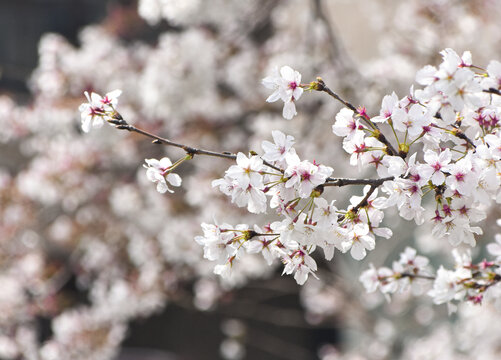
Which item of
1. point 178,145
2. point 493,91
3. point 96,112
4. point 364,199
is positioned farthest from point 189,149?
point 493,91

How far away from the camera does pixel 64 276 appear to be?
575 cm

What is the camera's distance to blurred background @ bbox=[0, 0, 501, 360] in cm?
423

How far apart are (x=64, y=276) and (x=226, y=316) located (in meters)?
1.93

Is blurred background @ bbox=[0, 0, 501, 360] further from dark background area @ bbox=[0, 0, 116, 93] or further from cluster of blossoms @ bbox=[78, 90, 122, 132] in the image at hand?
cluster of blossoms @ bbox=[78, 90, 122, 132]

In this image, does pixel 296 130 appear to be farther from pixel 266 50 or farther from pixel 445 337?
pixel 445 337

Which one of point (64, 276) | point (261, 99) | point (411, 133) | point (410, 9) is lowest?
point (411, 133)

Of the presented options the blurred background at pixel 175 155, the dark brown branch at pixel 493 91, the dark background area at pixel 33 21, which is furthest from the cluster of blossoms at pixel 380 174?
the dark background area at pixel 33 21

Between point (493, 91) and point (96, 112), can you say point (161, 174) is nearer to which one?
point (96, 112)

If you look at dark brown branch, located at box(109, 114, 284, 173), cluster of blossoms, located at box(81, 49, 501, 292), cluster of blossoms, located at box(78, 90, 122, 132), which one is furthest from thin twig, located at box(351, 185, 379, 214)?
cluster of blossoms, located at box(78, 90, 122, 132)

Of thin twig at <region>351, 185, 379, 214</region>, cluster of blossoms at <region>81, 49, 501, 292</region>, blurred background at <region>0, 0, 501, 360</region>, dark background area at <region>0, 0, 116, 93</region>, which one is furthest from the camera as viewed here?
dark background area at <region>0, 0, 116, 93</region>

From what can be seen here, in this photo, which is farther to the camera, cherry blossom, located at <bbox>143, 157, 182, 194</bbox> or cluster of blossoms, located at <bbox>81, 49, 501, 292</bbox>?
cherry blossom, located at <bbox>143, 157, 182, 194</bbox>

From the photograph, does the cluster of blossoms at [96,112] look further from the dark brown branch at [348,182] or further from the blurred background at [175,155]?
the blurred background at [175,155]

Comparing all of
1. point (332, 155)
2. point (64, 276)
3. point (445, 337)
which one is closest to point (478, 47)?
point (332, 155)

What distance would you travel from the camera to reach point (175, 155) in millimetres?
5262
